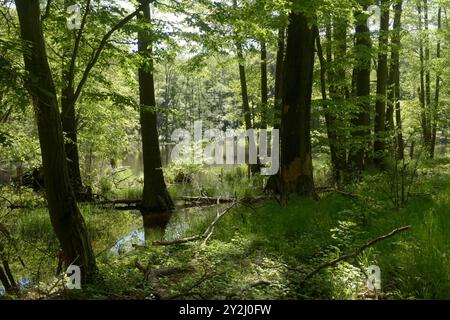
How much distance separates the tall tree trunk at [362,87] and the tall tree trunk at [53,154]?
7995 millimetres

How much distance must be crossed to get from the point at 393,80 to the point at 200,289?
59.8 ft

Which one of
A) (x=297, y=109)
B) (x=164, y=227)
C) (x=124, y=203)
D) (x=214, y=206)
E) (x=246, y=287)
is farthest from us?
(x=124, y=203)

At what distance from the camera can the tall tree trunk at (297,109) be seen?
830cm

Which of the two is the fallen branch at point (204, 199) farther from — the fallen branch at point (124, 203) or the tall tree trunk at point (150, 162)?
the fallen branch at point (124, 203)

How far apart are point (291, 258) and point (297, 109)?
420 centimetres

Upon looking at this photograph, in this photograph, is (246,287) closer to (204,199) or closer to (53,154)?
(53,154)

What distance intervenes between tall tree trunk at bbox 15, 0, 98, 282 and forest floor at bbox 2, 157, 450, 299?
41 cm

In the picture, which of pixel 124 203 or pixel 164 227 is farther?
pixel 124 203

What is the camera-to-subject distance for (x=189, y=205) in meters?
12.8

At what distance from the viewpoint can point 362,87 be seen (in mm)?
12508

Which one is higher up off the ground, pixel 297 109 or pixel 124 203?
pixel 297 109

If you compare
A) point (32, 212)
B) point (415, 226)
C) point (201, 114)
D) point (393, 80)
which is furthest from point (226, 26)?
point (201, 114)

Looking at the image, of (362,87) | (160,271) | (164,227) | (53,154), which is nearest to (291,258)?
(160,271)

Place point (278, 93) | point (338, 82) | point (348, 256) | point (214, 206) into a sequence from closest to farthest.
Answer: point (348, 256)
point (338, 82)
point (214, 206)
point (278, 93)
